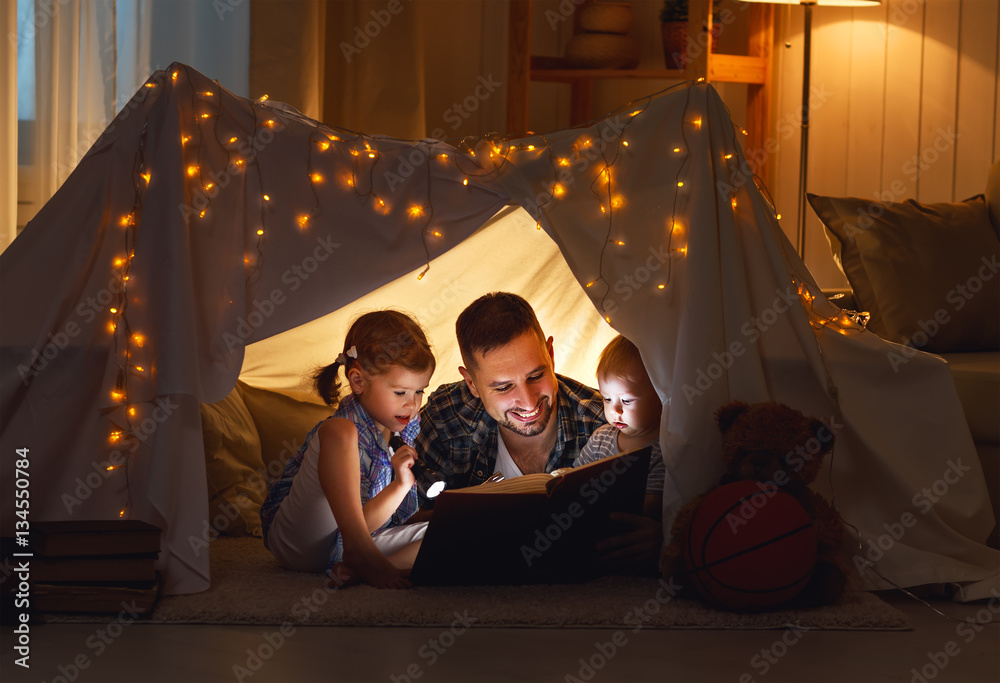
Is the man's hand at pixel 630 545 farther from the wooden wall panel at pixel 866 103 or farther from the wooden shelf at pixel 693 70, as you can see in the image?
the wooden wall panel at pixel 866 103

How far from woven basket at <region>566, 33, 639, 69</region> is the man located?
1.62 metres

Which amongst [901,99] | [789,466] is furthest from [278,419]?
[901,99]

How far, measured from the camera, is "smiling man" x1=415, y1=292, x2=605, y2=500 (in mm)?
2057

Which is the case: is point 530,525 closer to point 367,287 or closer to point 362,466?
point 362,466

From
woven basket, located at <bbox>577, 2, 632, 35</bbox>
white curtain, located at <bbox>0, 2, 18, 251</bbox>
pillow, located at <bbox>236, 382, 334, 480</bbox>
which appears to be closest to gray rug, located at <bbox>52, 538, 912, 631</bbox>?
pillow, located at <bbox>236, 382, 334, 480</bbox>

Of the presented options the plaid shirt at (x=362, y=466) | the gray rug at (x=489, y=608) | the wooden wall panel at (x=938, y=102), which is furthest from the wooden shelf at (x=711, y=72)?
the gray rug at (x=489, y=608)

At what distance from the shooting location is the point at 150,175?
1.80 m

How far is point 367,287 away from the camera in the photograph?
6.35ft

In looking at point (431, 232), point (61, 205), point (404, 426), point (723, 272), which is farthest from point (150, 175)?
point (723, 272)

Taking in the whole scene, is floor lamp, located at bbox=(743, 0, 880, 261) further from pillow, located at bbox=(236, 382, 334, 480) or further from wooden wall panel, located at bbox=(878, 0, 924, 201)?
pillow, located at bbox=(236, 382, 334, 480)

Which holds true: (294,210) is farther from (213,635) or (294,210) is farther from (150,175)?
(213,635)

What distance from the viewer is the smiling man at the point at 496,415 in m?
2.06

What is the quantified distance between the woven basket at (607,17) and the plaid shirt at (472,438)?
183cm

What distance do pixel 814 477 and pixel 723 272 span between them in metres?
0.42
